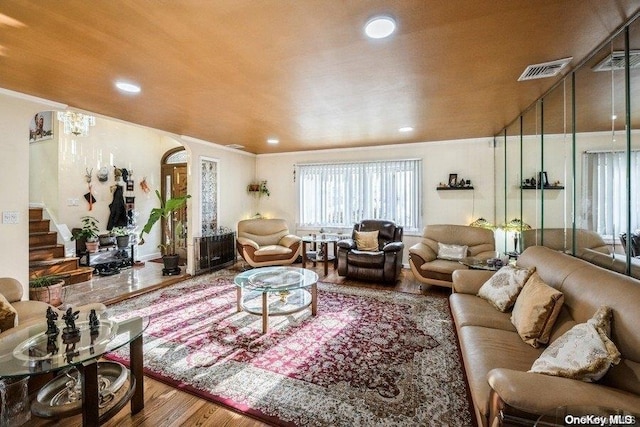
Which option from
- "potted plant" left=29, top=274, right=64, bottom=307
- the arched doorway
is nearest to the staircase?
"potted plant" left=29, top=274, right=64, bottom=307

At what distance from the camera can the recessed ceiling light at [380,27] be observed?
67.8 inches

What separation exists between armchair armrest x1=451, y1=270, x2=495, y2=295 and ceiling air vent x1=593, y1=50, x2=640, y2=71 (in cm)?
190

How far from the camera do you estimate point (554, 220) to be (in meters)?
3.22

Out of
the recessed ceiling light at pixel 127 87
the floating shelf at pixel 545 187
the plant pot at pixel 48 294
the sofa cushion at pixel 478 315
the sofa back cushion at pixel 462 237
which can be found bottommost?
the plant pot at pixel 48 294

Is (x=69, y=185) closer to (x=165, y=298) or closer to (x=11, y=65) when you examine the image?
(x=165, y=298)

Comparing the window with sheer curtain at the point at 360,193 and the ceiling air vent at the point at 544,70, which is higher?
the ceiling air vent at the point at 544,70

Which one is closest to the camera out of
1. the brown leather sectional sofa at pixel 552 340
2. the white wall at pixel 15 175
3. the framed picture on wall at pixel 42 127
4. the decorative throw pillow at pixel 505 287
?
the brown leather sectional sofa at pixel 552 340

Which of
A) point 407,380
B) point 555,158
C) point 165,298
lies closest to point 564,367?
point 407,380

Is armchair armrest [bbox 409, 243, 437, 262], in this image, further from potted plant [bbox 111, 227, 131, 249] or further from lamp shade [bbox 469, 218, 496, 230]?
potted plant [bbox 111, 227, 131, 249]

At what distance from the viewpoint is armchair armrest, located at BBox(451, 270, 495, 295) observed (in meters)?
2.77

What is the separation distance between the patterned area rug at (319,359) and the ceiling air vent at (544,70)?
251cm

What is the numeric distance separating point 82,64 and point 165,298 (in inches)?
111

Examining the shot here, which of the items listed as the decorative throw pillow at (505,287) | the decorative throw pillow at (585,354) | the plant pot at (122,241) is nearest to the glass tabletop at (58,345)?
the decorative throw pillow at (585,354)

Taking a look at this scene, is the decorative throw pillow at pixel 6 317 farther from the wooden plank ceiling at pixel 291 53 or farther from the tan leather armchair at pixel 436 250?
the tan leather armchair at pixel 436 250
